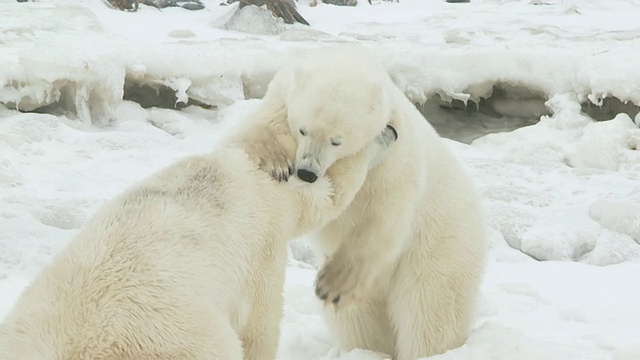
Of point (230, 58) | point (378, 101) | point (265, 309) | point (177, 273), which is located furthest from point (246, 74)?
point (177, 273)

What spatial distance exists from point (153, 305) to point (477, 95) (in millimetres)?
6805

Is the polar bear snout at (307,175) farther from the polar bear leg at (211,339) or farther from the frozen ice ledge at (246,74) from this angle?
the frozen ice ledge at (246,74)

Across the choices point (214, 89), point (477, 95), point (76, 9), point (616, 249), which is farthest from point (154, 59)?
point (616, 249)

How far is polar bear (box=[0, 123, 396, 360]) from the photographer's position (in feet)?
5.91

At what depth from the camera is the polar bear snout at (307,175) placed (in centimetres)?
260

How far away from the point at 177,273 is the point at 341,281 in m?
1.25

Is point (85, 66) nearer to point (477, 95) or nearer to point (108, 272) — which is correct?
point (477, 95)

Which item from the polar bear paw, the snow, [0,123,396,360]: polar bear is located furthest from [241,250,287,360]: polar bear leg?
the snow

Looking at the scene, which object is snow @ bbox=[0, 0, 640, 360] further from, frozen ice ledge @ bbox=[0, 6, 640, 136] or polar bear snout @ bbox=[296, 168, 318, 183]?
polar bear snout @ bbox=[296, 168, 318, 183]

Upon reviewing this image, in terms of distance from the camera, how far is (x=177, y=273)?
1985 mm

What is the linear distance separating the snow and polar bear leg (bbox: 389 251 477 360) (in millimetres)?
136

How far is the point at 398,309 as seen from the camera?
3.42 meters

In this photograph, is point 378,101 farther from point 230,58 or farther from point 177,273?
point 230,58

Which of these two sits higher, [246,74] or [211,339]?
[211,339]
